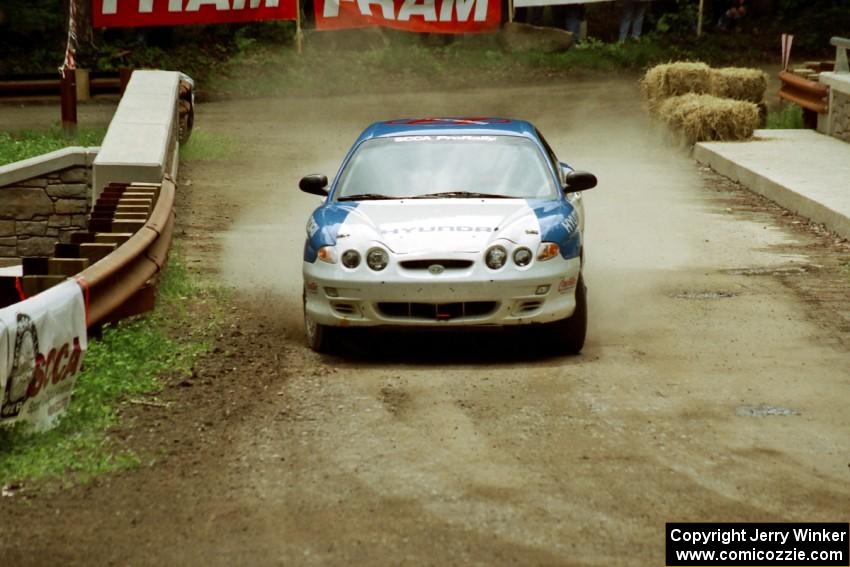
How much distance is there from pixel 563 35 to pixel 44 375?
24.5 m

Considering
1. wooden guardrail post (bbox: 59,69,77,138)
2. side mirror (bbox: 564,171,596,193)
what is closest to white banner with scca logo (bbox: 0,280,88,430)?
side mirror (bbox: 564,171,596,193)

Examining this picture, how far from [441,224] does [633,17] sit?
22.9m

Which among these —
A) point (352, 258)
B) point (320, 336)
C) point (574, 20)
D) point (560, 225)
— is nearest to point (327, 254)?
point (352, 258)

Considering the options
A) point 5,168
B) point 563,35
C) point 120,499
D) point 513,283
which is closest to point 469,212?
point 513,283

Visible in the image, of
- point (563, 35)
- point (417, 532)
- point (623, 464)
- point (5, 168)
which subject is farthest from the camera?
point (563, 35)

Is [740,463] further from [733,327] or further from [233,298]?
[233,298]

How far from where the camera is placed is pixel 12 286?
352 inches

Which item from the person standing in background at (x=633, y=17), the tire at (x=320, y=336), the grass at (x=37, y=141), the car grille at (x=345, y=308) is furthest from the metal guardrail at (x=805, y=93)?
the car grille at (x=345, y=308)

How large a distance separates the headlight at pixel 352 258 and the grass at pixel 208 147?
10874 millimetres

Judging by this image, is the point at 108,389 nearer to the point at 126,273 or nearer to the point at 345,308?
the point at 126,273

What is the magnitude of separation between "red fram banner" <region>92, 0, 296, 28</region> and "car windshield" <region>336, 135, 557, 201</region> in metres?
16.8

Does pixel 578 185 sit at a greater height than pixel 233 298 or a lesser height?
greater

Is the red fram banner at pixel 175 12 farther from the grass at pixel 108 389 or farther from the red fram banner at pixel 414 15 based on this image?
the grass at pixel 108 389

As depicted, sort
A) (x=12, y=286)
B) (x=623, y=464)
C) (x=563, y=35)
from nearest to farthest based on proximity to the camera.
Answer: (x=623, y=464)
(x=12, y=286)
(x=563, y=35)
